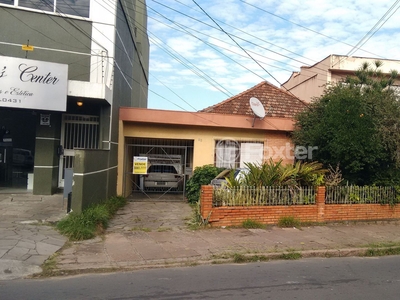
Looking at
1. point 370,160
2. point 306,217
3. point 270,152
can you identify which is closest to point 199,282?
point 306,217

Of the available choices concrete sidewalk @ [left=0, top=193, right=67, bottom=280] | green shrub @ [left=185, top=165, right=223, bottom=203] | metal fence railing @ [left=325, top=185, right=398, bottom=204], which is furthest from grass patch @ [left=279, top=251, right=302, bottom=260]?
green shrub @ [left=185, top=165, right=223, bottom=203]

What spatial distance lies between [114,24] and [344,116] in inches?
304

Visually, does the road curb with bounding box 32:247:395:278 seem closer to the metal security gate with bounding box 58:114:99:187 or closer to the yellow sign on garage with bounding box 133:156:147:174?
the yellow sign on garage with bounding box 133:156:147:174

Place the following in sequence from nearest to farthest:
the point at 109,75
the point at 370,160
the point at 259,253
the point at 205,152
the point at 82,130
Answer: the point at 259,253
the point at 370,160
the point at 109,75
the point at 82,130
the point at 205,152

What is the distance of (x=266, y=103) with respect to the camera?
17594 millimetres

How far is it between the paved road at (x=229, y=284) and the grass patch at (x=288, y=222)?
3.11 meters

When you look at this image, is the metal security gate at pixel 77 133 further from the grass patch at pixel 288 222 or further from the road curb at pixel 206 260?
the road curb at pixel 206 260

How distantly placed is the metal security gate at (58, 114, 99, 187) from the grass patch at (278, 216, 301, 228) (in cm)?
675

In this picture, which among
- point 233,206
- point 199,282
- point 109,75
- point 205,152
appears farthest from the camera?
point 205,152

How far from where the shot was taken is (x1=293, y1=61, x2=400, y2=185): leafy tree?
11.3 metres

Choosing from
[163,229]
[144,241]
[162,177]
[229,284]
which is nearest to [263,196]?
[163,229]

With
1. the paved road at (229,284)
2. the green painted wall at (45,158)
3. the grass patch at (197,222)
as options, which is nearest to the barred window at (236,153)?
the grass patch at (197,222)

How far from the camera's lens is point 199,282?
5902 millimetres

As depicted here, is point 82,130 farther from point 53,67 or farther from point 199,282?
point 199,282
